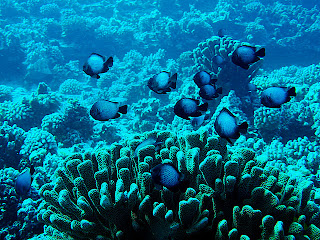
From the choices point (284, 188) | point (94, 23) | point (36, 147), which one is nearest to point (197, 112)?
point (284, 188)

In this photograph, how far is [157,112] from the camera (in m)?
9.01

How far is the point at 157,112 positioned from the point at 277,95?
6.15 metres

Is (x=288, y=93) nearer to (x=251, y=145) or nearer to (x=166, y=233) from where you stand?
(x=166, y=233)

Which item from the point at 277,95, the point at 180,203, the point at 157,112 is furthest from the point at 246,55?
the point at 157,112

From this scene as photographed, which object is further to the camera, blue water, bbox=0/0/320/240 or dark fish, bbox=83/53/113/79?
dark fish, bbox=83/53/113/79

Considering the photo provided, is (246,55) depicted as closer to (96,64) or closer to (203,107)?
(203,107)

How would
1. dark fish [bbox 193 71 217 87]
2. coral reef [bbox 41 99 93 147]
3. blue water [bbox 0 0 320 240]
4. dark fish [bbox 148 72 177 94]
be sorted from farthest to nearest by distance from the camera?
coral reef [bbox 41 99 93 147], dark fish [bbox 193 71 217 87], dark fish [bbox 148 72 177 94], blue water [bbox 0 0 320 240]

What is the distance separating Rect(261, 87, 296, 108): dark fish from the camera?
3066 mm

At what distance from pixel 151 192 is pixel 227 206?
0.77 m

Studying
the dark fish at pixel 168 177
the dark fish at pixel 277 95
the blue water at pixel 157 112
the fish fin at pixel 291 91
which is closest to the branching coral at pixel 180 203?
the blue water at pixel 157 112

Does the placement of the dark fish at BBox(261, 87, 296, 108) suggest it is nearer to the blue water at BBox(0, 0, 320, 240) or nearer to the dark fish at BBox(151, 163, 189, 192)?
the blue water at BBox(0, 0, 320, 240)

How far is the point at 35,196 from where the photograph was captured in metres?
4.48

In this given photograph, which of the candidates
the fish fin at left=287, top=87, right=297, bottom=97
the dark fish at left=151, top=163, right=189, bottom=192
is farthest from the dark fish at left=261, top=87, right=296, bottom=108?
the dark fish at left=151, top=163, right=189, bottom=192

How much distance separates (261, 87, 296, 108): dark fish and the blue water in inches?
26.6
